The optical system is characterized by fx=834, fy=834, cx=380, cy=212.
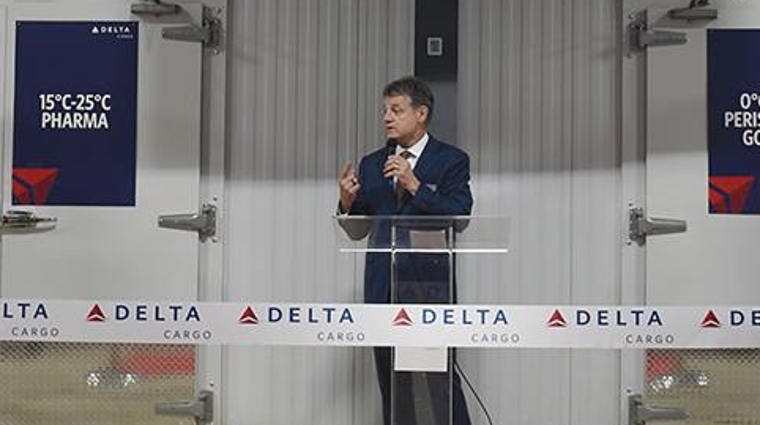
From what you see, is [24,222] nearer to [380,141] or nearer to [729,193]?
[380,141]

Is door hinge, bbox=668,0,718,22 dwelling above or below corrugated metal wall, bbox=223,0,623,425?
above

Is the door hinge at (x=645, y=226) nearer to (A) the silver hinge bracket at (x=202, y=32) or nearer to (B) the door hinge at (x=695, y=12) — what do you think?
(B) the door hinge at (x=695, y=12)

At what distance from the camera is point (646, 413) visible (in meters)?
2.60

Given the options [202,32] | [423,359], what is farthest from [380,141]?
[423,359]

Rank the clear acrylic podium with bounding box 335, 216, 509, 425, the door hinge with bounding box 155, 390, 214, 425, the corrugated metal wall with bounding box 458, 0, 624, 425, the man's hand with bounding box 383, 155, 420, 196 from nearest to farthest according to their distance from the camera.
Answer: the clear acrylic podium with bounding box 335, 216, 509, 425, the man's hand with bounding box 383, 155, 420, 196, the door hinge with bounding box 155, 390, 214, 425, the corrugated metal wall with bounding box 458, 0, 624, 425

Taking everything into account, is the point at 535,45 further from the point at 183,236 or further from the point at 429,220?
the point at 183,236

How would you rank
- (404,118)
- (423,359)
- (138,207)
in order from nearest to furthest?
(423,359)
(404,118)
(138,207)

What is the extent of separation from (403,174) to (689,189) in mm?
993

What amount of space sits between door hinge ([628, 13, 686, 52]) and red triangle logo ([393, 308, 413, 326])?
1.26 m

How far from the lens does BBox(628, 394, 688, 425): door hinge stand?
100 inches

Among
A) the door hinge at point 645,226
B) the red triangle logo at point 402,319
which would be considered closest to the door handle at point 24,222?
the red triangle logo at point 402,319

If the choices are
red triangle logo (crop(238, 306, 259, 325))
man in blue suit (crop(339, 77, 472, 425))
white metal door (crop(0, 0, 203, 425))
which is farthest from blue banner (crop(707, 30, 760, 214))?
white metal door (crop(0, 0, 203, 425))

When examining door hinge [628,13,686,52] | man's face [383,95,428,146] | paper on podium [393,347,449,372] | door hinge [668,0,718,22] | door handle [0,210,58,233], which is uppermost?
door hinge [668,0,718,22]

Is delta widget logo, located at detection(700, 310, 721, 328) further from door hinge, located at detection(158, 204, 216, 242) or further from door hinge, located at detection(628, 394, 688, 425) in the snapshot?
door hinge, located at detection(158, 204, 216, 242)
